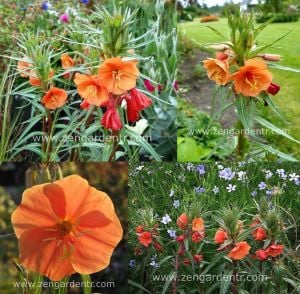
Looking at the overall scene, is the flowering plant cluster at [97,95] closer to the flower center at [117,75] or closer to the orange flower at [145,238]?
the flower center at [117,75]

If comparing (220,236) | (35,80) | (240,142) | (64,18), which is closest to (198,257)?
(220,236)

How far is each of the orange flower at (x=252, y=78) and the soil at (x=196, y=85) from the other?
0.63 m

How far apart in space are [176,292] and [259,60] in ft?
3.53

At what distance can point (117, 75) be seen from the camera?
2.44 meters

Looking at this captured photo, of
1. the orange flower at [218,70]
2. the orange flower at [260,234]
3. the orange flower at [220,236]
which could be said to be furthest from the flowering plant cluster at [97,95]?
the orange flower at [260,234]

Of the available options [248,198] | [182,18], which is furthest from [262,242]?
[182,18]

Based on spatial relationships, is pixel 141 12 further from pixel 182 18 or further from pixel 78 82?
pixel 78 82

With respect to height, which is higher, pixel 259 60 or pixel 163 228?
pixel 259 60

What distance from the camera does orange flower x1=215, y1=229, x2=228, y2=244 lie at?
2.58 metres

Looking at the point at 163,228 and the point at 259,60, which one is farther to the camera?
the point at 163,228

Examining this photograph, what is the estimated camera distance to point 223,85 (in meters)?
2.62

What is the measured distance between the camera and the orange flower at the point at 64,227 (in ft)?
7.09

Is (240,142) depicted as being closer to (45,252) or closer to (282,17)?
(282,17)

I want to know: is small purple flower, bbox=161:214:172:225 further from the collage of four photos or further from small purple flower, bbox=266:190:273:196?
small purple flower, bbox=266:190:273:196
